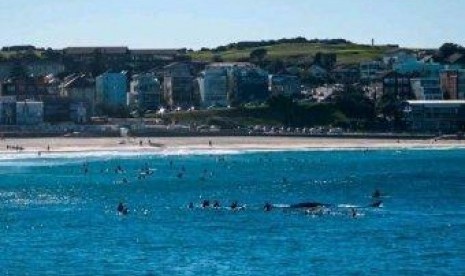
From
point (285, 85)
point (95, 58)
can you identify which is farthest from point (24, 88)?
point (285, 85)

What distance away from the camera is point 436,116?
126 meters

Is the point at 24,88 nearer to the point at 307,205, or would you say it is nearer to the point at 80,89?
the point at 80,89

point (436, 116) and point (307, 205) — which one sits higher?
point (436, 116)

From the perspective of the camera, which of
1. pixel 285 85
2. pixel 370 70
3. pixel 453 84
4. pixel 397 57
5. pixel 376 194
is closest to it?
pixel 376 194

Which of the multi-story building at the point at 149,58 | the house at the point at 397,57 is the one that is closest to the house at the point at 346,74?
the house at the point at 397,57

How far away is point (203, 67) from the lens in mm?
149500

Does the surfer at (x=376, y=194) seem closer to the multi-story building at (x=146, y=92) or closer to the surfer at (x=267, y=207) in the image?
the surfer at (x=267, y=207)

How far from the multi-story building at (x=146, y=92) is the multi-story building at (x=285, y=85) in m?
11.9

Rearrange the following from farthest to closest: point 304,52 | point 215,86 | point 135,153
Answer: point 304,52 < point 215,86 < point 135,153

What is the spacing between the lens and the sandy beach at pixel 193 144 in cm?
10925

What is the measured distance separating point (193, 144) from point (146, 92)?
25.5 m

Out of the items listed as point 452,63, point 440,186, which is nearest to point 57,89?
point 452,63

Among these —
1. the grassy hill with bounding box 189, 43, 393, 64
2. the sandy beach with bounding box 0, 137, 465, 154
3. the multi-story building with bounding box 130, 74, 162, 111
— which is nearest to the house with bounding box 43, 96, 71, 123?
the sandy beach with bounding box 0, 137, 465, 154

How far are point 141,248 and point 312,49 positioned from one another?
416 feet
